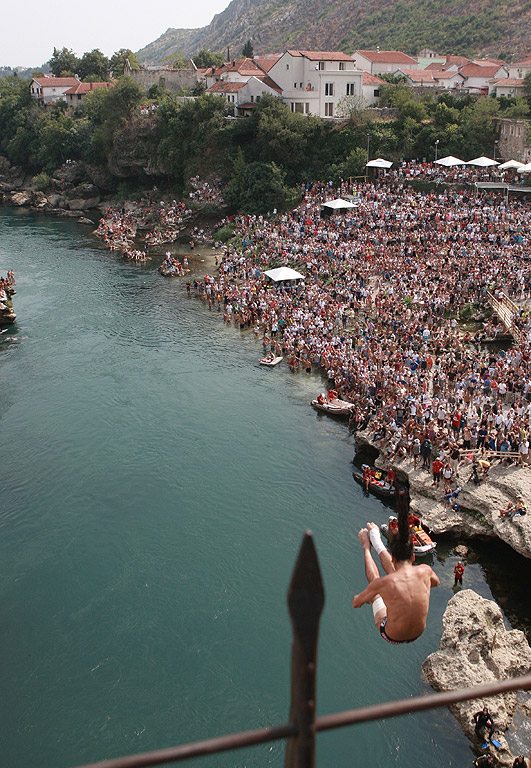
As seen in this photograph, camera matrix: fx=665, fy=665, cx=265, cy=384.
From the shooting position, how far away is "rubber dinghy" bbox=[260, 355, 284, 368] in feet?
127

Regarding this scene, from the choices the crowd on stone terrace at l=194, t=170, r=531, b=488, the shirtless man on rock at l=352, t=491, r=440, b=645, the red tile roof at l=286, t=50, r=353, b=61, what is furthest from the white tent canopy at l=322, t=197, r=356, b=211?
the shirtless man on rock at l=352, t=491, r=440, b=645

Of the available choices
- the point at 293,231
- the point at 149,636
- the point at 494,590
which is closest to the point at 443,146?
the point at 293,231

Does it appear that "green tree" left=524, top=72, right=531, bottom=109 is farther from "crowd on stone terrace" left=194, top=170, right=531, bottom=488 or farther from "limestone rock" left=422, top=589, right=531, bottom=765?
"limestone rock" left=422, top=589, right=531, bottom=765

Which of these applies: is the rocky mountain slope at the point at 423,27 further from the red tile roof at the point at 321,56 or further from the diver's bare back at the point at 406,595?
the diver's bare back at the point at 406,595

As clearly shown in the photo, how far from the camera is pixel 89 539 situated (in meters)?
24.4

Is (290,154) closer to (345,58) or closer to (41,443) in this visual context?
(345,58)

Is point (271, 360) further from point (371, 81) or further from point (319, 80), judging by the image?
point (371, 81)

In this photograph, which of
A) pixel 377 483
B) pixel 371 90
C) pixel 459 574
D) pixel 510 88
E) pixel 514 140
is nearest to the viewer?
pixel 459 574

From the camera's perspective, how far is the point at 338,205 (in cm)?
5631

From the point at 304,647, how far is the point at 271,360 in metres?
36.1

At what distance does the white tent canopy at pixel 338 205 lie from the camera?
56.1 m

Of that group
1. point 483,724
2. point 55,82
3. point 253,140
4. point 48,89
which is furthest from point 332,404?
point 55,82

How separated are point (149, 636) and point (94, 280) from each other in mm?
40987

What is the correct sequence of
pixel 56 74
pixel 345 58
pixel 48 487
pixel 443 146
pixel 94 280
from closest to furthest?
pixel 48 487
pixel 94 280
pixel 443 146
pixel 345 58
pixel 56 74
